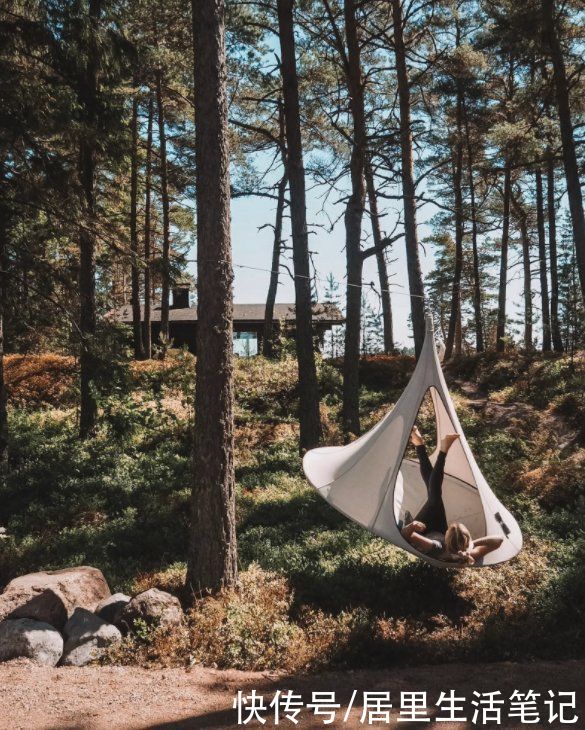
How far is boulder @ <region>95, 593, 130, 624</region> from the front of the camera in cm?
654

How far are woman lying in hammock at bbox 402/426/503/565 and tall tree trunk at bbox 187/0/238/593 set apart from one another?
2.16 m

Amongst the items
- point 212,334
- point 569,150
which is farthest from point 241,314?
point 212,334

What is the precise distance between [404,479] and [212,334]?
3389 mm

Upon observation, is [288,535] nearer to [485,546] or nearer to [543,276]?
[485,546]

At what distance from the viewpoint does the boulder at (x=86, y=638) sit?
5.87 metres

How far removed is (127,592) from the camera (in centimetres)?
731

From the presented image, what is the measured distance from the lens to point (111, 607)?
661 cm

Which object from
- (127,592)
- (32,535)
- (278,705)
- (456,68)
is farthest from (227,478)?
(456,68)

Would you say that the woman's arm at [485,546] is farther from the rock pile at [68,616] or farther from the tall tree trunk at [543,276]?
the tall tree trunk at [543,276]

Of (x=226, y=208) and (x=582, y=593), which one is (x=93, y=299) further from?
(x=582, y=593)

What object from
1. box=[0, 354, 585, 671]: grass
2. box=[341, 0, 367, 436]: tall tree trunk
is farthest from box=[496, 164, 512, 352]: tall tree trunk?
box=[341, 0, 367, 436]: tall tree trunk

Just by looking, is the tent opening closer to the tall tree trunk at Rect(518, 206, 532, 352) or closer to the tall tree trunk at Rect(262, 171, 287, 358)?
the tall tree trunk at Rect(262, 171, 287, 358)

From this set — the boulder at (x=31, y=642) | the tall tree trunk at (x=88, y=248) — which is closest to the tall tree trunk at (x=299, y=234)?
the tall tree trunk at (x=88, y=248)

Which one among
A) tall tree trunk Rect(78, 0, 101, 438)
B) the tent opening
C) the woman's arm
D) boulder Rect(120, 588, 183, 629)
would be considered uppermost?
tall tree trunk Rect(78, 0, 101, 438)
